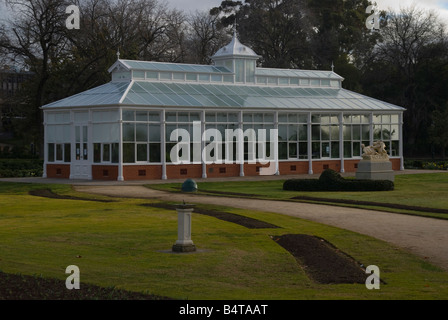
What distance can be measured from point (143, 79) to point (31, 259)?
3249 cm

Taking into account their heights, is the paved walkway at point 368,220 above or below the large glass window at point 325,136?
below

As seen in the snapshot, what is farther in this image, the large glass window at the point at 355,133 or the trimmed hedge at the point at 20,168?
the large glass window at the point at 355,133

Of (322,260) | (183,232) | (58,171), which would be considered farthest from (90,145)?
(322,260)

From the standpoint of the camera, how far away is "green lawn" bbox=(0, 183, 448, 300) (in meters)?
13.0

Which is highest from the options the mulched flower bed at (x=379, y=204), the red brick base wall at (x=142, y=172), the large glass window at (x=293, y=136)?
the large glass window at (x=293, y=136)

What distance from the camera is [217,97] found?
48031mm

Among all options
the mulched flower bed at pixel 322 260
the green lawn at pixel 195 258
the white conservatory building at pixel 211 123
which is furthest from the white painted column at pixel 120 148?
the mulched flower bed at pixel 322 260

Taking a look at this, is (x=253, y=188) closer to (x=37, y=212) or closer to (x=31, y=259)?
(x=37, y=212)

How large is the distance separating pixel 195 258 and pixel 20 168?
36989 millimetres

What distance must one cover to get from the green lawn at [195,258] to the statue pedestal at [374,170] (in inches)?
617

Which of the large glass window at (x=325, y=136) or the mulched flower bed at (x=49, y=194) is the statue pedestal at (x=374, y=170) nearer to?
the large glass window at (x=325, y=136)

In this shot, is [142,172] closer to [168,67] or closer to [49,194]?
[168,67]

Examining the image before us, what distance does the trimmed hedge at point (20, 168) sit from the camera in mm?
46438

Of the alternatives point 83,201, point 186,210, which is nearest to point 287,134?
point 83,201
